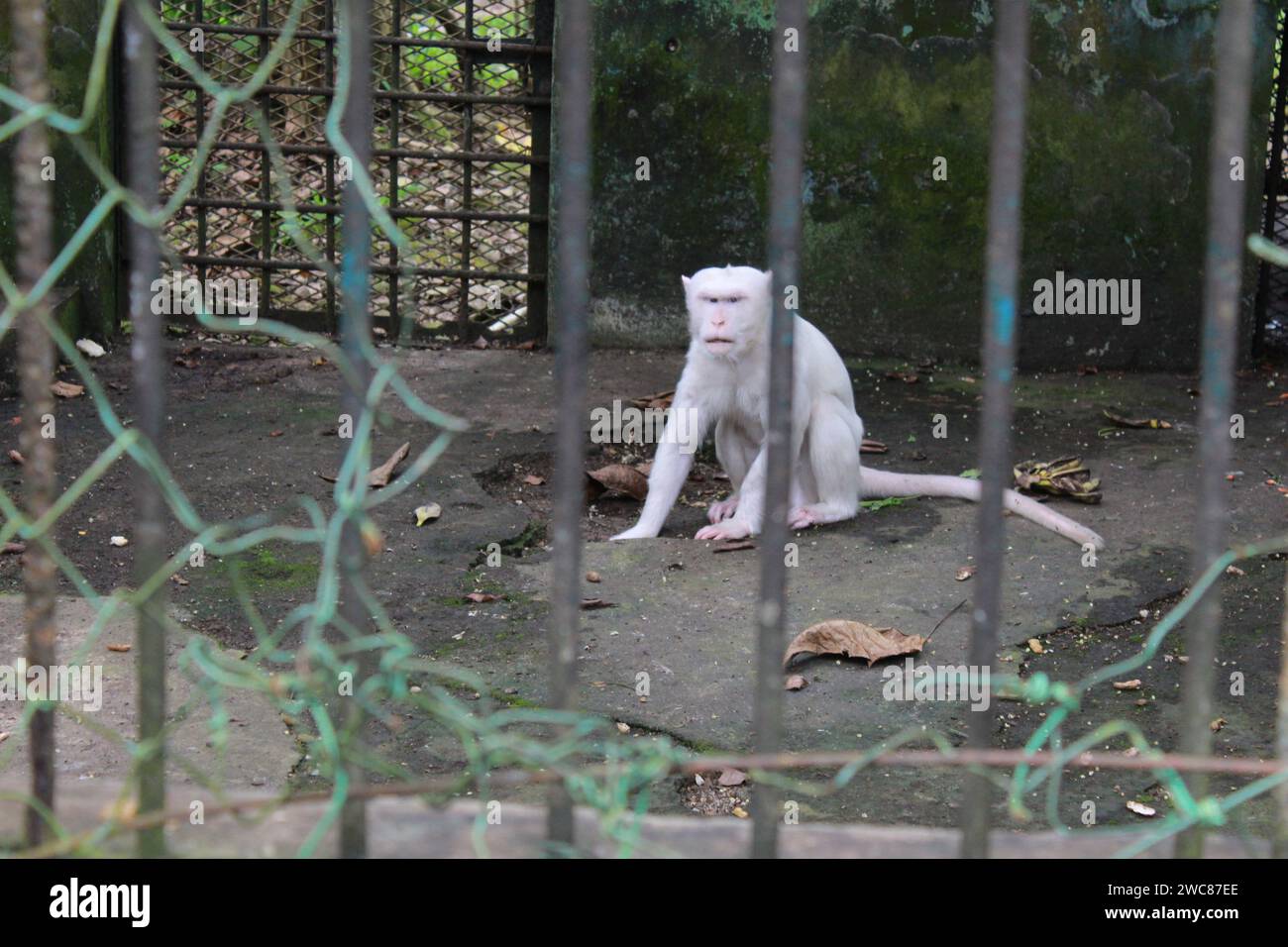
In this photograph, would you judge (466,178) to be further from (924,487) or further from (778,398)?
(778,398)

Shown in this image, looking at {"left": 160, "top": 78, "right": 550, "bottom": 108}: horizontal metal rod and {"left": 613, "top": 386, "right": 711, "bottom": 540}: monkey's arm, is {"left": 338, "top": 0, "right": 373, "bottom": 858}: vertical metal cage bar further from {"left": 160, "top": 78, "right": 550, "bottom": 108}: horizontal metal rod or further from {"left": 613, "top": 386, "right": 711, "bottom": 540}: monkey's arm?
{"left": 160, "top": 78, "right": 550, "bottom": 108}: horizontal metal rod

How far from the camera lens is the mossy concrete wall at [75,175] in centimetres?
702

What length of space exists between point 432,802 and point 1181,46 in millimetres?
7569

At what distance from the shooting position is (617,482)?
6203mm

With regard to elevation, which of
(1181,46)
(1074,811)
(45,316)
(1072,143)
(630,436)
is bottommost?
(1074,811)

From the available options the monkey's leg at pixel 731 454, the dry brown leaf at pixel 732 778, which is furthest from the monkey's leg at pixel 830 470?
the dry brown leaf at pixel 732 778

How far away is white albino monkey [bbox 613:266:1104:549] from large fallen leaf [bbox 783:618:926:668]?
1.19 m

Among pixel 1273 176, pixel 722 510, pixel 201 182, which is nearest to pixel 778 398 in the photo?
pixel 722 510

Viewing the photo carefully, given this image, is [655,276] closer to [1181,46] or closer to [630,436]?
[630,436]

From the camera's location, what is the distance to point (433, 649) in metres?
4.53

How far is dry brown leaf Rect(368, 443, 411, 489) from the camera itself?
19.7ft

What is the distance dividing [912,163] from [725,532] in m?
3.26

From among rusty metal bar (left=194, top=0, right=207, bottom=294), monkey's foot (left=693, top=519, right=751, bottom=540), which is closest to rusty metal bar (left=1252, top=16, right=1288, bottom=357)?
monkey's foot (left=693, top=519, right=751, bottom=540)
